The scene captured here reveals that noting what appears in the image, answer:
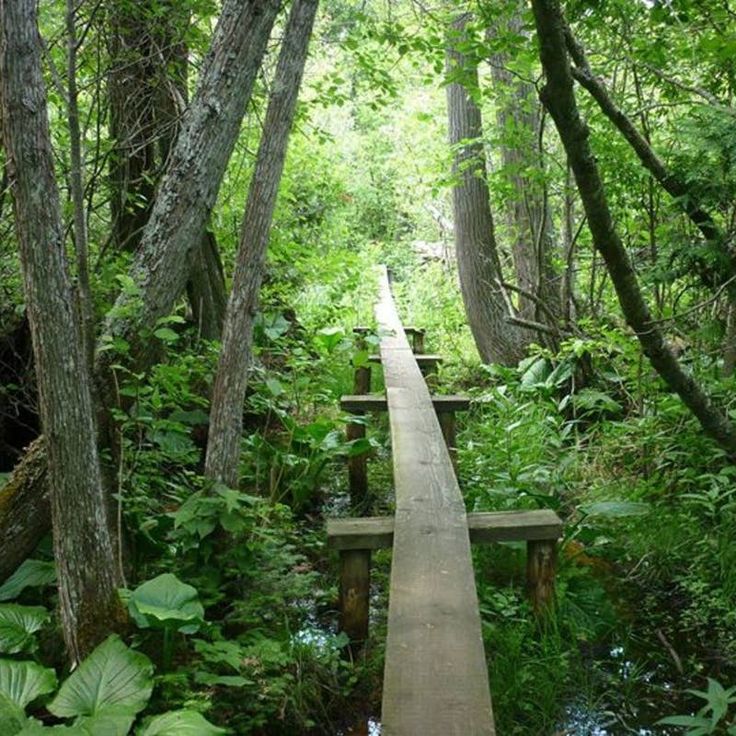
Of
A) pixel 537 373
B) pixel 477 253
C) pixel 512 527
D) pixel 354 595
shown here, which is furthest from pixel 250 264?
pixel 477 253

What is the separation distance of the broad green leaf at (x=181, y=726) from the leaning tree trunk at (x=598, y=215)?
8.67 feet

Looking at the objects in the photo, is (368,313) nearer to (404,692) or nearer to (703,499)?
(703,499)

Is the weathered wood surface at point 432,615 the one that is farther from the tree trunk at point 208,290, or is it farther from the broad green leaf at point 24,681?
the tree trunk at point 208,290

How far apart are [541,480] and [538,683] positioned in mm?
1794

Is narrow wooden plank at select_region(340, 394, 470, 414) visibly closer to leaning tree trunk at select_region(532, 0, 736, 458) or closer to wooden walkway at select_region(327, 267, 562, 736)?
wooden walkway at select_region(327, 267, 562, 736)

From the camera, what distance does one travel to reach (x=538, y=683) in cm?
291

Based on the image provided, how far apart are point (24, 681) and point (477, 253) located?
7.04 metres

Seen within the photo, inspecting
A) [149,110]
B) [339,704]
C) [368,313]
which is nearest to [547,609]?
[339,704]

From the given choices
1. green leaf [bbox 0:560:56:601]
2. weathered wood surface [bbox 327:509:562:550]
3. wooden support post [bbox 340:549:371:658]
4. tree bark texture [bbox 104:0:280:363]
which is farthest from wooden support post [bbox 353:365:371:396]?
green leaf [bbox 0:560:56:601]

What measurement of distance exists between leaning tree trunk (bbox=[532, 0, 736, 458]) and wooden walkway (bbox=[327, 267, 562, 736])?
4.03 ft

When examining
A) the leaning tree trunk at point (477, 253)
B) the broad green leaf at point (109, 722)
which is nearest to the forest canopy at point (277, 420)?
the broad green leaf at point (109, 722)

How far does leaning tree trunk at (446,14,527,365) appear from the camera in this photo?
8227 mm

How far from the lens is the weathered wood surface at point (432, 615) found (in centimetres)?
185

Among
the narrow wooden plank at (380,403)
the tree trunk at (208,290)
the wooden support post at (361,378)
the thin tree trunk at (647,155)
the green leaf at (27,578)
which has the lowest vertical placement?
the green leaf at (27,578)
